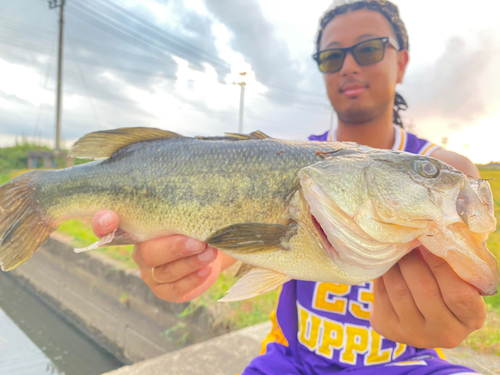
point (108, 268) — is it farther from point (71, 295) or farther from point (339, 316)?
point (339, 316)

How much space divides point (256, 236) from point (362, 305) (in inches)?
45.6

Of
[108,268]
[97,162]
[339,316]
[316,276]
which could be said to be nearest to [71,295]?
[108,268]

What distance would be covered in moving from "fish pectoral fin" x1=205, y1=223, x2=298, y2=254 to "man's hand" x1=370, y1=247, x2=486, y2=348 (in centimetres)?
53

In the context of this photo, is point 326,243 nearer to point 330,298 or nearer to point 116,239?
point 330,298

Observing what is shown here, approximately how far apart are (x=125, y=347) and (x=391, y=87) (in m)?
5.46

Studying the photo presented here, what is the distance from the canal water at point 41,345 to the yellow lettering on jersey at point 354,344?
14.6 feet

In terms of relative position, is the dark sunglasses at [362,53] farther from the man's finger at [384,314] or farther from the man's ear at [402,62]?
the man's finger at [384,314]

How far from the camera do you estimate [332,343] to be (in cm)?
192

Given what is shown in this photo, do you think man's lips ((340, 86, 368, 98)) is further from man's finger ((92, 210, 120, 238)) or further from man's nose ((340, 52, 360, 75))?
man's finger ((92, 210, 120, 238))

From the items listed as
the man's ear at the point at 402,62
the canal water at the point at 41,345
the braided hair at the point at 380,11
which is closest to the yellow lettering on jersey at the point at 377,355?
the man's ear at the point at 402,62

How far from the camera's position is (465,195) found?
1.07 m

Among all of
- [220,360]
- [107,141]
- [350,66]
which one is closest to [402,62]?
[350,66]

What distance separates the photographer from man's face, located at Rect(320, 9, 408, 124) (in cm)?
240

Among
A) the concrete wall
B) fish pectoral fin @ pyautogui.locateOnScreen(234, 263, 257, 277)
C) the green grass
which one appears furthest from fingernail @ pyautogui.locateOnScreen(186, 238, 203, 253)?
the green grass
